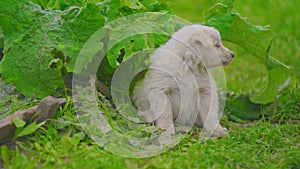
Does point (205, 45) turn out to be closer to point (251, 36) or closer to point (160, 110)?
point (160, 110)

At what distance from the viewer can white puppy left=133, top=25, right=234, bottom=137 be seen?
3924 millimetres

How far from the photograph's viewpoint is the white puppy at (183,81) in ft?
12.9

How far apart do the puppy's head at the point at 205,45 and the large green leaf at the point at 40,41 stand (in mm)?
674

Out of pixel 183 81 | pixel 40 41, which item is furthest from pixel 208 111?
pixel 40 41

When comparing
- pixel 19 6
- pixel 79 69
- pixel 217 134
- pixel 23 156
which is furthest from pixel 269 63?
pixel 23 156

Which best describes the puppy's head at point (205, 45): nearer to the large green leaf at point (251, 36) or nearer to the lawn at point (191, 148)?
the large green leaf at point (251, 36)

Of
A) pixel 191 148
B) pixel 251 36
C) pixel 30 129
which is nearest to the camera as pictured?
pixel 30 129

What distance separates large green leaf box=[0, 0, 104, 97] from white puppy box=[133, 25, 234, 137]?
573 mm

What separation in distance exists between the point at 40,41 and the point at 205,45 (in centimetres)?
125

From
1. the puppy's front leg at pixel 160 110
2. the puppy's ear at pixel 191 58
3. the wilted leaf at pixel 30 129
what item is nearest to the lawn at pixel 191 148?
the wilted leaf at pixel 30 129

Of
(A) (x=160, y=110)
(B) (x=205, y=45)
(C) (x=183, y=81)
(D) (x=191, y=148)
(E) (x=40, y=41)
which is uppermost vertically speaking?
Answer: (B) (x=205, y=45)

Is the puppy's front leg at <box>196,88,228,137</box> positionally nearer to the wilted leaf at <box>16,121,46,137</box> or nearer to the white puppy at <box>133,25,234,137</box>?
the white puppy at <box>133,25,234,137</box>

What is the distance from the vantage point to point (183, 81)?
3.96 metres

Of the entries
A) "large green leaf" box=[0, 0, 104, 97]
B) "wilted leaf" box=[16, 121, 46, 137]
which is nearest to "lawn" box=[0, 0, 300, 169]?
"wilted leaf" box=[16, 121, 46, 137]
